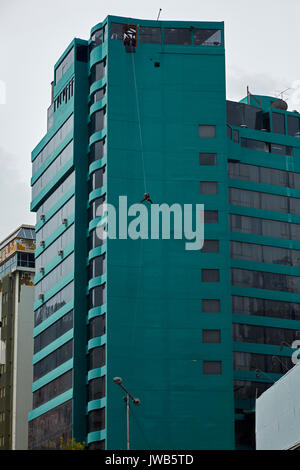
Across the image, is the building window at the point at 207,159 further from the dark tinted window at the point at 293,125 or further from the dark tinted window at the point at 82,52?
the dark tinted window at the point at 82,52

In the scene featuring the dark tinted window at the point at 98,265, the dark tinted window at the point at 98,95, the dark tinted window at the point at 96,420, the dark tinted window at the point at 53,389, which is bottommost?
the dark tinted window at the point at 96,420

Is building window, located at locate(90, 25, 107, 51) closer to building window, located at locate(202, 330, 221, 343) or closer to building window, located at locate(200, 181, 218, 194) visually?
building window, located at locate(200, 181, 218, 194)

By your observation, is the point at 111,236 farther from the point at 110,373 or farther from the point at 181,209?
the point at 110,373

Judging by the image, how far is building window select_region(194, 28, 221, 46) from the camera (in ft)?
367

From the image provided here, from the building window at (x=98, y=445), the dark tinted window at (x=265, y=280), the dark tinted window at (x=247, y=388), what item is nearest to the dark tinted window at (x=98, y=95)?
the dark tinted window at (x=265, y=280)

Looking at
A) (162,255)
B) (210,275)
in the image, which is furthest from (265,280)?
(162,255)

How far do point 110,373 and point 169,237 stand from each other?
16301mm

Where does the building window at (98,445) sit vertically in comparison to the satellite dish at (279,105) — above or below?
below

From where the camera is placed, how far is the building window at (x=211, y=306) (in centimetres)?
10369

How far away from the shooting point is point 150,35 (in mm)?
111312

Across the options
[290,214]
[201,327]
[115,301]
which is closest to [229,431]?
[201,327]

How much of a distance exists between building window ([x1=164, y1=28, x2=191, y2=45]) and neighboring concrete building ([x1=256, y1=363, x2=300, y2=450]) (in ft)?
176

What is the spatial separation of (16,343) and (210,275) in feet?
225

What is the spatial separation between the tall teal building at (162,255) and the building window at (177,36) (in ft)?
0.47
